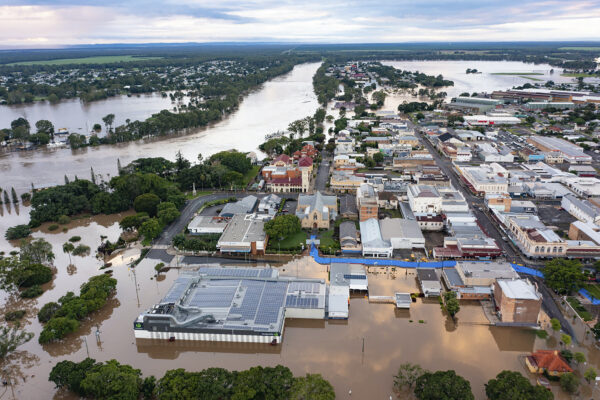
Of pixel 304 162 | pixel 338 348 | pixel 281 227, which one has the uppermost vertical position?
pixel 304 162

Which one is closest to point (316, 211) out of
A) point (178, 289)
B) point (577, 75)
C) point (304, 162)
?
point (304, 162)

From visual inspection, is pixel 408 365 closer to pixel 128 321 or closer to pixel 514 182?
pixel 128 321

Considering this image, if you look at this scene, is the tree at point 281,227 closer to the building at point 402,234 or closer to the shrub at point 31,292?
the building at point 402,234

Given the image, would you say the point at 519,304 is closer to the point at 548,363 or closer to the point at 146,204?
the point at 548,363

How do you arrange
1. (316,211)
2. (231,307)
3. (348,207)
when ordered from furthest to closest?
(348,207)
(316,211)
(231,307)

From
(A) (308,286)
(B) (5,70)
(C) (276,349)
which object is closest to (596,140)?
(A) (308,286)
